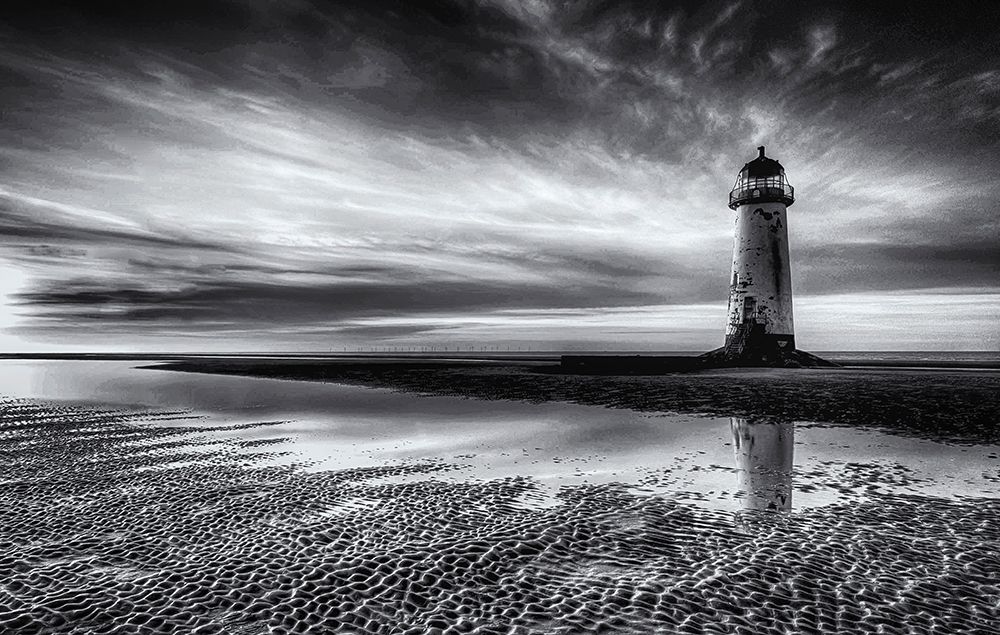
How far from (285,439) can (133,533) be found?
21.1 feet

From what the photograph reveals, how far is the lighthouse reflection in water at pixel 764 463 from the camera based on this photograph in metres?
6.27

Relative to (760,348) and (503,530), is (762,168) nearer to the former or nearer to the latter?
(760,348)

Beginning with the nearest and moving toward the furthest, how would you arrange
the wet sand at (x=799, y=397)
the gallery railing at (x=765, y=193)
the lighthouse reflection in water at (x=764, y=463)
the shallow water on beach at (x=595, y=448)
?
the lighthouse reflection in water at (x=764, y=463), the shallow water on beach at (x=595, y=448), the wet sand at (x=799, y=397), the gallery railing at (x=765, y=193)

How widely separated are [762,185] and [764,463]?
81.4 feet

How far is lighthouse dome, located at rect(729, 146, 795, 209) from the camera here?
2822 centimetres

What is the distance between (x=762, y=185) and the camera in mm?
28625

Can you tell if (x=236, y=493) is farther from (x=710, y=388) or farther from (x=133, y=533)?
(x=710, y=388)

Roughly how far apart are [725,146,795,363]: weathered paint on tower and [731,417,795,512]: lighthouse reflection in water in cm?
1776

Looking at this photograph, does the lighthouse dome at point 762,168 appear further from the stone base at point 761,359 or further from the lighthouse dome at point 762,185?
the stone base at point 761,359

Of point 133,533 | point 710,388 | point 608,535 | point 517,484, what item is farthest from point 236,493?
point 710,388

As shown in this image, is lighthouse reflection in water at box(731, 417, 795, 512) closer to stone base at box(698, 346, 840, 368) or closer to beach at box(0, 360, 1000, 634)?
beach at box(0, 360, 1000, 634)

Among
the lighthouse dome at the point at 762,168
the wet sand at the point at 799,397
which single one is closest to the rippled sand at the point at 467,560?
the wet sand at the point at 799,397

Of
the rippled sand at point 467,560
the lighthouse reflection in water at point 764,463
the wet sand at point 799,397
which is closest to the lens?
the rippled sand at point 467,560

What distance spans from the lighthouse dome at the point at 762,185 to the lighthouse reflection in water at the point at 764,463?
19.7 meters
